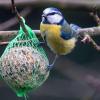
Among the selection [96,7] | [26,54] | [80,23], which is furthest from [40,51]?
[80,23]

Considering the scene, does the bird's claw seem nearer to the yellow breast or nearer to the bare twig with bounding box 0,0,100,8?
the bare twig with bounding box 0,0,100,8

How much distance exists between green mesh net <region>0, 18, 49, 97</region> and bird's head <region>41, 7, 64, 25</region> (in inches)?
5.2

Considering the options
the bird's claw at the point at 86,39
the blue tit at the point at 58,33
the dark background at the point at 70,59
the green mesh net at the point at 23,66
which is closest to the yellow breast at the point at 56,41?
the blue tit at the point at 58,33

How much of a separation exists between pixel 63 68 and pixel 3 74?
417 mm

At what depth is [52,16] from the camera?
3137 mm

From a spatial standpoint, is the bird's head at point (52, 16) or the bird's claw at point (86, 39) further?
the bird's head at point (52, 16)

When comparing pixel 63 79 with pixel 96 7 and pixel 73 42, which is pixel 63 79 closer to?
pixel 73 42

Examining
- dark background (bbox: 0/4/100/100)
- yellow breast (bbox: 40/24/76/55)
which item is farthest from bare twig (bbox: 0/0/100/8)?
dark background (bbox: 0/4/100/100)

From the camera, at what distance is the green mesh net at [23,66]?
119 inches

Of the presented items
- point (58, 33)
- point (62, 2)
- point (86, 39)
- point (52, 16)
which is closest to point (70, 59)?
point (58, 33)

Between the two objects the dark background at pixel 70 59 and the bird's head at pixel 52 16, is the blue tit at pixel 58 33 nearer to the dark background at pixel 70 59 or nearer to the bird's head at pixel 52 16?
the bird's head at pixel 52 16

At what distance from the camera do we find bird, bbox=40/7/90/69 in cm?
318

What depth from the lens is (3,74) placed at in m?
3.07

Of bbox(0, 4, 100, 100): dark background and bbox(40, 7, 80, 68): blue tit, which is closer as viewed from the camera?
bbox(40, 7, 80, 68): blue tit
